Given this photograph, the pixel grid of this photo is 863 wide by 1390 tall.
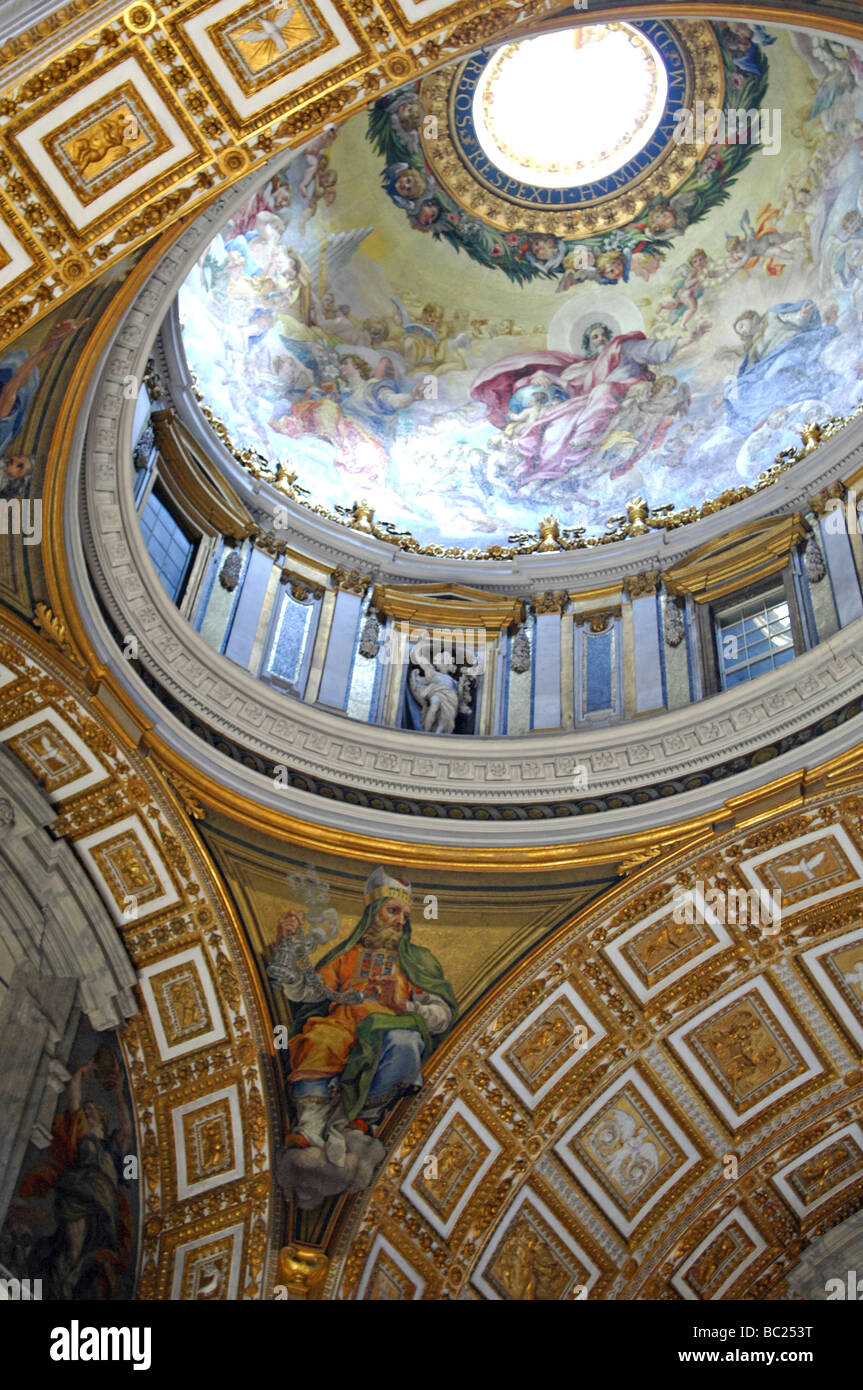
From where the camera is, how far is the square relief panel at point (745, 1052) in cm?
1534

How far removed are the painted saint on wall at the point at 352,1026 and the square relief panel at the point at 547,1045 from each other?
806 millimetres

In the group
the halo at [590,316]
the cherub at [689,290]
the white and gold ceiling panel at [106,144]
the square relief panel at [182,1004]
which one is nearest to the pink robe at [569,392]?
the halo at [590,316]

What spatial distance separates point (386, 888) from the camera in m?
14.8

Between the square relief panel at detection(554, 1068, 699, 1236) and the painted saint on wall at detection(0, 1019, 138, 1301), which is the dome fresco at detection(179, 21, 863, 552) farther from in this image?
the painted saint on wall at detection(0, 1019, 138, 1301)

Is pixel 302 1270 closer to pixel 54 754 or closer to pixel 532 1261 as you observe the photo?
pixel 532 1261

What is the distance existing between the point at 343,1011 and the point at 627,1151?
348 cm

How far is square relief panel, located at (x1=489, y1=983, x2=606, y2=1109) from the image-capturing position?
1492 cm

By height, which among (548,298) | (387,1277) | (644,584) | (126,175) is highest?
(548,298)

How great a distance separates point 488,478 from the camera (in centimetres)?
1948

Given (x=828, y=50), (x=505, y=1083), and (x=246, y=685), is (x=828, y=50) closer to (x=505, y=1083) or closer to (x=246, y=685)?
(x=246, y=685)

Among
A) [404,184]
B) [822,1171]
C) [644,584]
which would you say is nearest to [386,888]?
[644,584]

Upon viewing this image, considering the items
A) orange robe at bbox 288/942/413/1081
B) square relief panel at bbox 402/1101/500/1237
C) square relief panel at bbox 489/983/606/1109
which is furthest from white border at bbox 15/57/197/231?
square relief panel at bbox 402/1101/500/1237

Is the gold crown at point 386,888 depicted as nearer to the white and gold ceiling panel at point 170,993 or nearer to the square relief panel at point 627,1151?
the white and gold ceiling panel at point 170,993

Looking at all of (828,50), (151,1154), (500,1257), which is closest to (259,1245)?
(151,1154)
